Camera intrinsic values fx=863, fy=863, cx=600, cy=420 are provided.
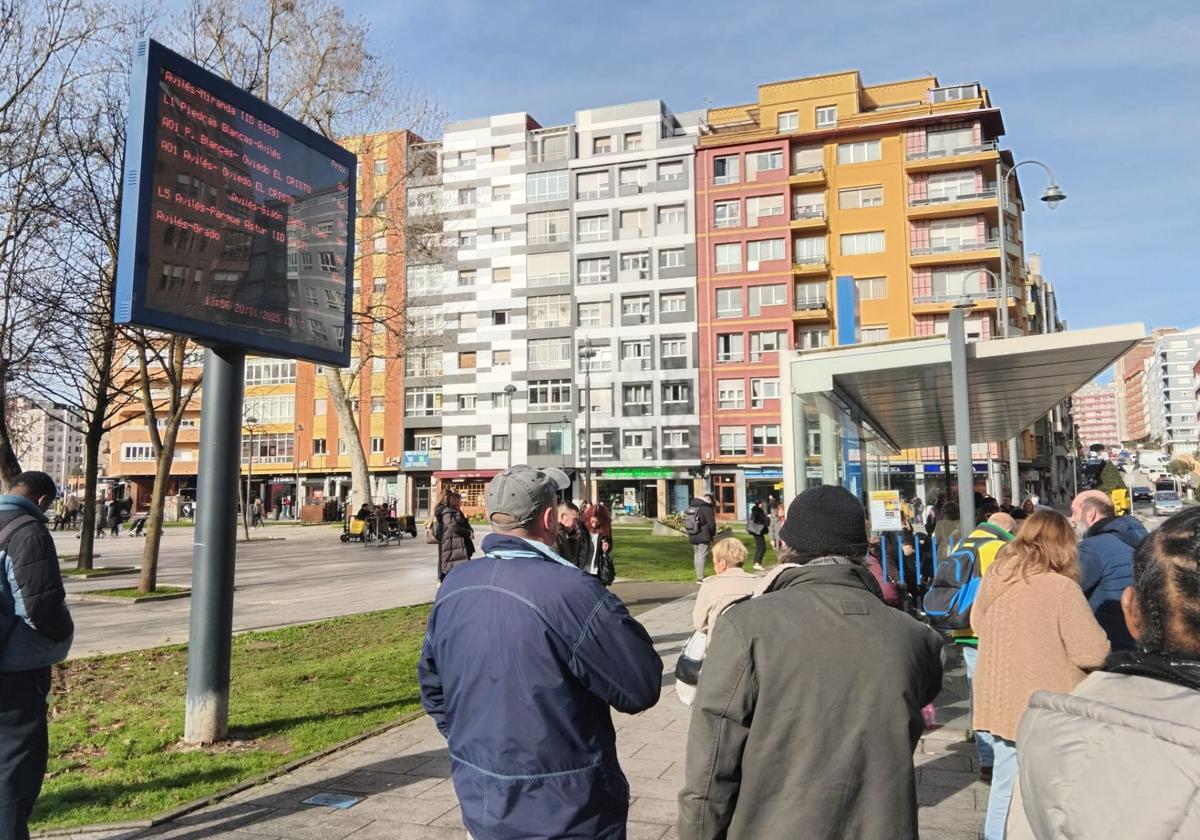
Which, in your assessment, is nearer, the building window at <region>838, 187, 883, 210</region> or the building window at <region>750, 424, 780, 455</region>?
the building window at <region>838, 187, 883, 210</region>

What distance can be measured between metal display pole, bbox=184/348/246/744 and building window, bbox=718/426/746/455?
164 ft

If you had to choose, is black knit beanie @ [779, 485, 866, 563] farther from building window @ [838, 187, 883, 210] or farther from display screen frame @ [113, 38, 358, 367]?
building window @ [838, 187, 883, 210]

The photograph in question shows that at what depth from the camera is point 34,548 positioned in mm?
3928

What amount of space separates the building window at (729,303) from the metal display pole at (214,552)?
50.9 metres

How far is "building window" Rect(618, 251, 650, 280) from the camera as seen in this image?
58.4m

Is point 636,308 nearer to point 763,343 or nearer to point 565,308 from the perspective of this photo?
point 565,308

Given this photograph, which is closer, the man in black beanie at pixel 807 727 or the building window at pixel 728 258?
the man in black beanie at pixel 807 727

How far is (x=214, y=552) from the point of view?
6.60 metres

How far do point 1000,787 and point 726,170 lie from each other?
56.2m

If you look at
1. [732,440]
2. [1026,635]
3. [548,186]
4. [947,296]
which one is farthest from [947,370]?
[548,186]

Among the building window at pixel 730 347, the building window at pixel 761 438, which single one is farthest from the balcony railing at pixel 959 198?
the building window at pixel 761 438

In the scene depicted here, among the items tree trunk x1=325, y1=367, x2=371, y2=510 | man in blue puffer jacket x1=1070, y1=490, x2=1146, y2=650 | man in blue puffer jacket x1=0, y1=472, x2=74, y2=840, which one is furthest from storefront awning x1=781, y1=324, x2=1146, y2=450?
tree trunk x1=325, y1=367, x2=371, y2=510

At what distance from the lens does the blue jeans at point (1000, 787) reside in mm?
3920

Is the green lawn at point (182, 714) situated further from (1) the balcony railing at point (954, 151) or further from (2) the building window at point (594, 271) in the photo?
(1) the balcony railing at point (954, 151)
